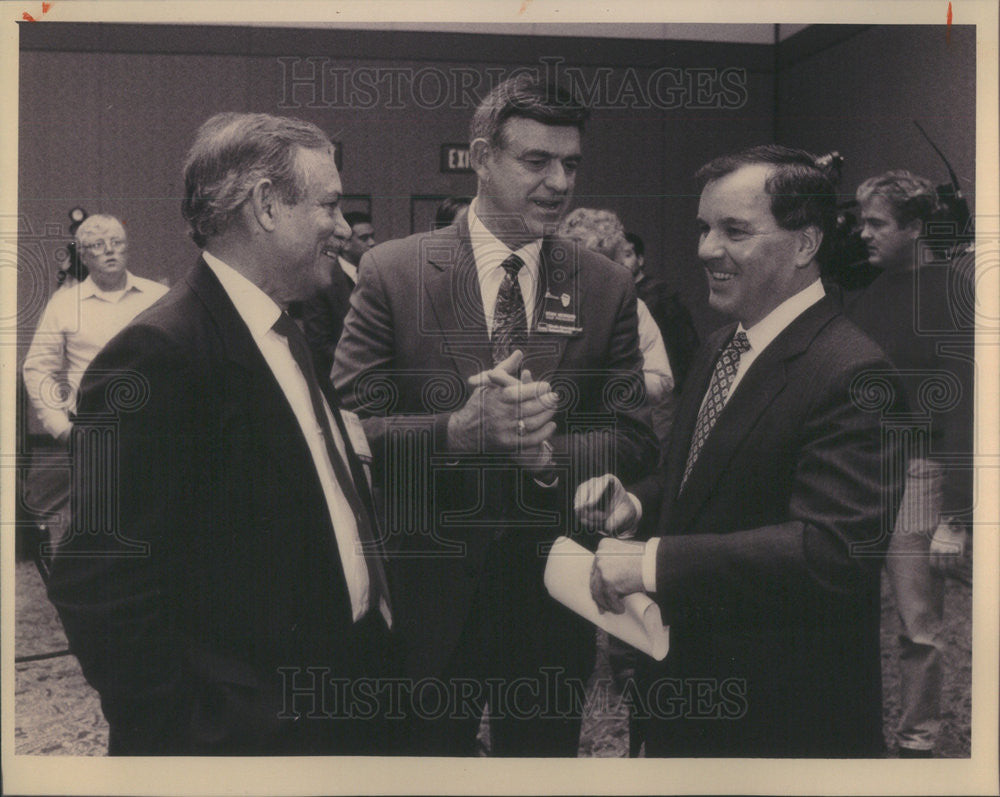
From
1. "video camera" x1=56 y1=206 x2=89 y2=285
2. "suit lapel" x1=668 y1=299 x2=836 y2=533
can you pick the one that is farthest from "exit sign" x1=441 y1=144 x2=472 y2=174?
"video camera" x1=56 y1=206 x2=89 y2=285

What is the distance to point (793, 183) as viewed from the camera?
393cm

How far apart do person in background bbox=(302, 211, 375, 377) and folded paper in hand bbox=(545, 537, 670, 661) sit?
100cm

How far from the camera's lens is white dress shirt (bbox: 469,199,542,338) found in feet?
12.9

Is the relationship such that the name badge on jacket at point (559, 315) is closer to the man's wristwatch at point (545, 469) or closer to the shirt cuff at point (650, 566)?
the man's wristwatch at point (545, 469)

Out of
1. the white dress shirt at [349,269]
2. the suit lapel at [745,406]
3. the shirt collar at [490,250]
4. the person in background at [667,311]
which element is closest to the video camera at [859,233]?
the suit lapel at [745,406]

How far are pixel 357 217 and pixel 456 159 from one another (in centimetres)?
39

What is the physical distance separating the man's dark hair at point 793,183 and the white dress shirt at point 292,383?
4.88 ft

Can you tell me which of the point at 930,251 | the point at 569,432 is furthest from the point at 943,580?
the point at 569,432

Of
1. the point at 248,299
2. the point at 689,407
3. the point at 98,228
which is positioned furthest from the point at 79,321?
the point at 689,407

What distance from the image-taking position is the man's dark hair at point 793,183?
3904mm

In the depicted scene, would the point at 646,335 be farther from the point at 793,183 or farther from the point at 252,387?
the point at 252,387

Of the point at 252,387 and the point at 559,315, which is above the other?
the point at 559,315

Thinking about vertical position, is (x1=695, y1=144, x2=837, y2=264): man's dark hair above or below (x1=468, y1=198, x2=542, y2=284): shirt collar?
above

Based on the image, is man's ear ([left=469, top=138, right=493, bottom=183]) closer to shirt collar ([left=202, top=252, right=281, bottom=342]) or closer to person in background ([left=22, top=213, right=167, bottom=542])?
shirt collar ([left=202, top=252, right=281, bottom=342])
